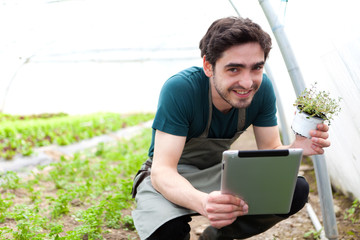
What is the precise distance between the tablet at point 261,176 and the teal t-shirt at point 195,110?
452mm

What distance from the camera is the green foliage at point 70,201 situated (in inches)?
84.0

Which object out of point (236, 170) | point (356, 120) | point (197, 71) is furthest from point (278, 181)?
point (356, 120)

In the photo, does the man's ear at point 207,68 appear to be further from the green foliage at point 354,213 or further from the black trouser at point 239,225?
the green foliage at point 354,213

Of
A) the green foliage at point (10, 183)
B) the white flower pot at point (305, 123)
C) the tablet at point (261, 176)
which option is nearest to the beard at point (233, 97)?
the white flower pot at point (305, 123)

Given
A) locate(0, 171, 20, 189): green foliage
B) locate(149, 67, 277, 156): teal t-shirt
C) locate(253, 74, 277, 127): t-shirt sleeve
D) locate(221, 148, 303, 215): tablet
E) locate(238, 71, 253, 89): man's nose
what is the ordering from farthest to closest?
locate(0, 171, 20, 189): green foliage → locate(253, 74, 277, 127): t-shirt sleeve → locate(149, 67, 277, 156): teal t-shirt → locate(238, 71, 253, 89): man's nose → locate(221, 148, 303, 215): tablet

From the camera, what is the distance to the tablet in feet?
4.55

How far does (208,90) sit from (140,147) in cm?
397

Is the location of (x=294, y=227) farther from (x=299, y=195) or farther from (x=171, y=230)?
(x=171, y=230)

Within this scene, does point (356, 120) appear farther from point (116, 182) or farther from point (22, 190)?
point (22, 190)

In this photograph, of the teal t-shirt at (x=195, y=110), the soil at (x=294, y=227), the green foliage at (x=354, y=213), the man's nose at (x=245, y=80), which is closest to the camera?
the man's nose at (x=245, y=80)

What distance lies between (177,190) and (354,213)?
1747 millimetres

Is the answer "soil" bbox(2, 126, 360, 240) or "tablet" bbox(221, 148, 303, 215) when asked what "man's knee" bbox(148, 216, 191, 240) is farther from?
"soil" bbox(2, 126, 360, 240)

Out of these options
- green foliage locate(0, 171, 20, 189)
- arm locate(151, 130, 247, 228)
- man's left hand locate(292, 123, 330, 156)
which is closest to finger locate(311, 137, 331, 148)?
man's left hand locate(292, 123, 330, 156)

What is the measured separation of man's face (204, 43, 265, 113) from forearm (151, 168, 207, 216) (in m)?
0.45
